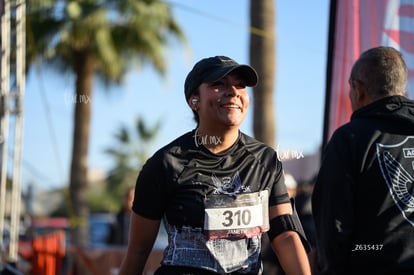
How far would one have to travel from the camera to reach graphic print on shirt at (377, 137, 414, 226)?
10.2 feet

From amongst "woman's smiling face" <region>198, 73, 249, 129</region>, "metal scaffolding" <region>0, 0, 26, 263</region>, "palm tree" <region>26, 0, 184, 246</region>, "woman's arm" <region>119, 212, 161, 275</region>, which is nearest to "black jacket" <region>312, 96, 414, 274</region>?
"woman's smiling face" <region>198, 73, 249, 129</region>

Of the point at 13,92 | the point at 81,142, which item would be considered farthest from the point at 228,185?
the point at 81,142

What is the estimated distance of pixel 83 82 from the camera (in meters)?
17.6

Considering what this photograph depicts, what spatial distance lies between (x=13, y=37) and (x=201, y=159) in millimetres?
6163

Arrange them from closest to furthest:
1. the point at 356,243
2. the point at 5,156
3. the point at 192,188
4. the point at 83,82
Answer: the point at 356,243
the point at 192,188
the point at 5,156
the point at 83,82

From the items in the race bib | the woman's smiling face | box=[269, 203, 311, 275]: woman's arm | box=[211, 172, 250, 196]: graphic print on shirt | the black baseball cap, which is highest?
the black baseball cap

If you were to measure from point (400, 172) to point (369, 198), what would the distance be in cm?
18

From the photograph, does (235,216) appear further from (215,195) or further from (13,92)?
(13,92)

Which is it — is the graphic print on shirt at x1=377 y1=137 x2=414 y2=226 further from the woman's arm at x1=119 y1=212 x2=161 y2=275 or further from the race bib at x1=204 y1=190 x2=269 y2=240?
the woman's arm at x1=119 y1=212 x2=161 y2=275

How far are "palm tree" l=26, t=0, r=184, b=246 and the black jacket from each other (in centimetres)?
1382

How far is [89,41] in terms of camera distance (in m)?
17.7

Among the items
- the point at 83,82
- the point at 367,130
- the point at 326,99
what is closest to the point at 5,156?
the point at 326,99

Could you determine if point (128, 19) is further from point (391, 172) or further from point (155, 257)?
point (391, 172)

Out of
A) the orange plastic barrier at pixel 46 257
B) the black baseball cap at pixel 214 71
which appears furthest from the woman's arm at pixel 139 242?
the orange plastic barrier at pixel 46 257
